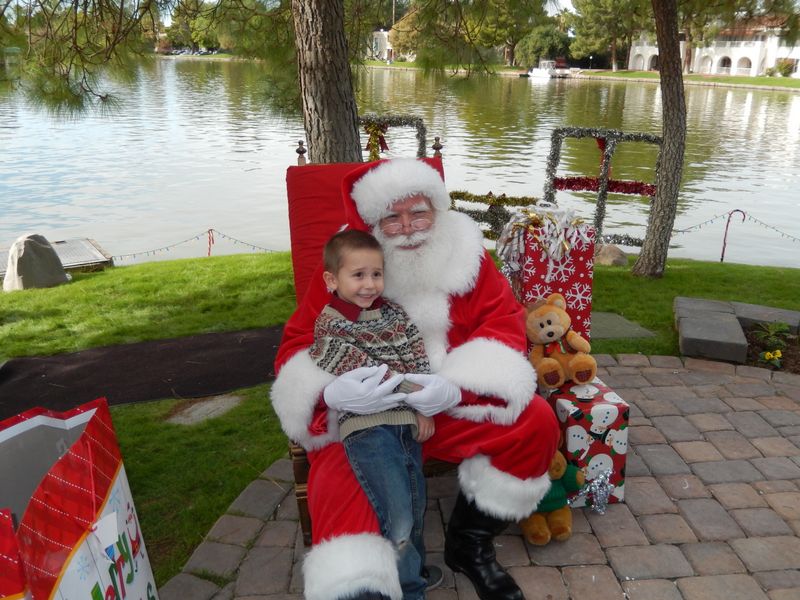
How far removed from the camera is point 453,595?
2455 mm

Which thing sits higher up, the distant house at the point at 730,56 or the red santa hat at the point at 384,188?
the distant house at the point at 730,56

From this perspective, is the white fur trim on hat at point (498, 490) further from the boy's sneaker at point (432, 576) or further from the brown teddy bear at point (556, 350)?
the brown teddy bear at point (556, 350)

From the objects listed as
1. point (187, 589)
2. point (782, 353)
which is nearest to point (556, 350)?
point (187, 589)

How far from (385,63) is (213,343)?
6362 centimetres

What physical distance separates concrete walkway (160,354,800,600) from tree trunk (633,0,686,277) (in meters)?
3.36

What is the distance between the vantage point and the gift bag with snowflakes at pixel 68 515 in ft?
4.28

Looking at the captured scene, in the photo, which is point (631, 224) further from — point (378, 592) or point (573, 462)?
point (378, 592)

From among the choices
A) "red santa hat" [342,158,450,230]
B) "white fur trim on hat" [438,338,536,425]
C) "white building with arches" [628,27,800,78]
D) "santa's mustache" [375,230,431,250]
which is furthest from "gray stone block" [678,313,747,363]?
"white building with arches" [628,27,800,78]

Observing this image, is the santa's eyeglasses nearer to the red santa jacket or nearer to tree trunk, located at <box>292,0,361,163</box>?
the red santa jacket

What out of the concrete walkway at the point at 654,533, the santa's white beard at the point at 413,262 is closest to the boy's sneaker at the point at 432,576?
the concrete walkway at the point at 654,533

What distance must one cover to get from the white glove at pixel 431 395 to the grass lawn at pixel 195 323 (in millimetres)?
1261

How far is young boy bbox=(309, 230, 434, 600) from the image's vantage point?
221 centimetres

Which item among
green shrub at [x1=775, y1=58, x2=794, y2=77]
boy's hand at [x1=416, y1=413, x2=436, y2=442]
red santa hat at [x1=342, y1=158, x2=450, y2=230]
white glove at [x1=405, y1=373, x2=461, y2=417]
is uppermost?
green shrub at [x1=775, y1=58, x2=794, y2=77]

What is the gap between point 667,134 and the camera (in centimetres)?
652
